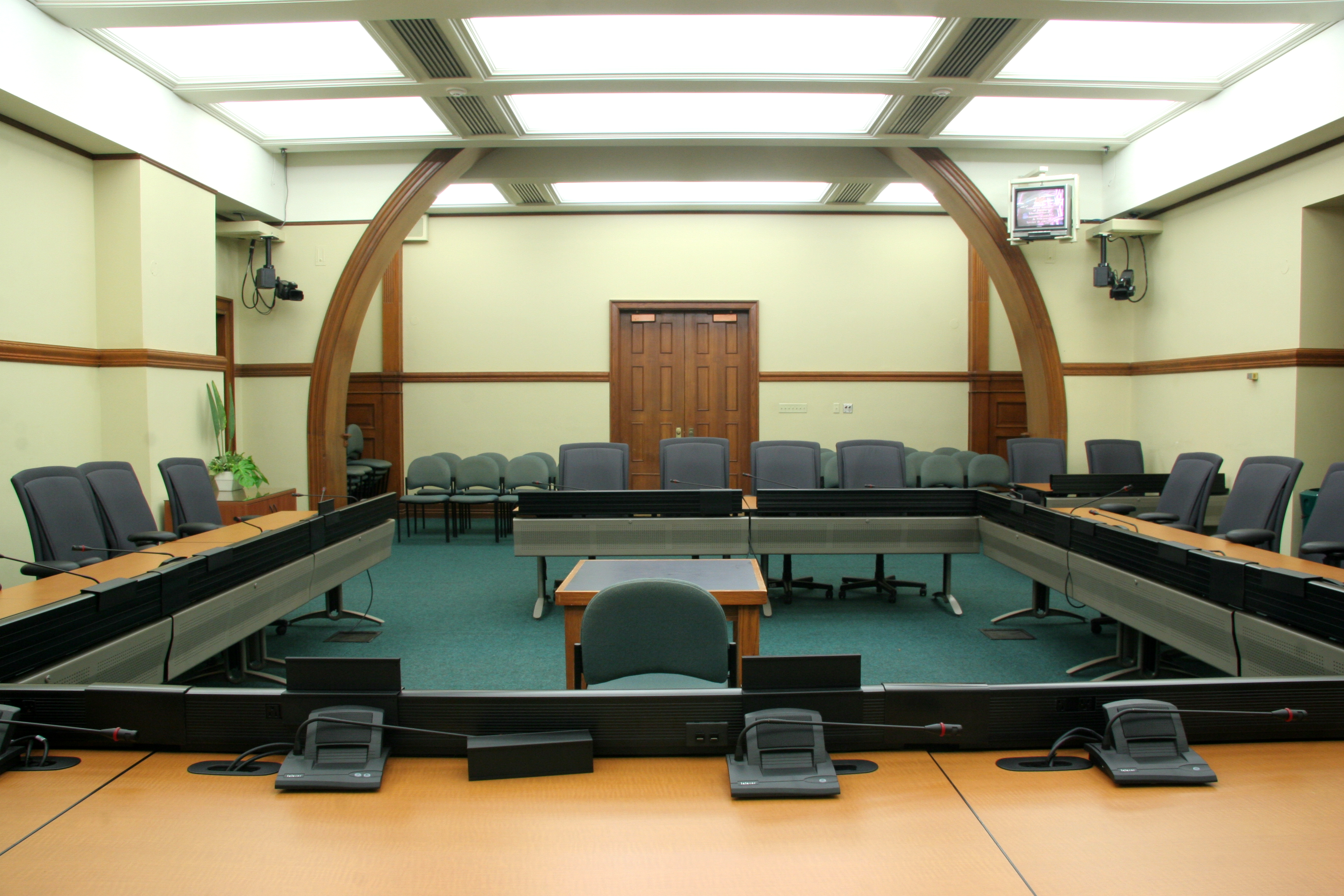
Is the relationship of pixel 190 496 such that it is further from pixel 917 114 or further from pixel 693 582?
pixel 917 114

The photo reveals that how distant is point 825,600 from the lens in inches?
200

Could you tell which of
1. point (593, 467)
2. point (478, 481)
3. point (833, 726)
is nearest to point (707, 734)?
point (833, 726)

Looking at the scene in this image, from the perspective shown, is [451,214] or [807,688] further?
[451,214]

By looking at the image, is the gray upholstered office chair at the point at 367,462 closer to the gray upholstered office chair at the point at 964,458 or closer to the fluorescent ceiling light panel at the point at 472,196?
the fluorescent ceiling light panel at the point at 472,196

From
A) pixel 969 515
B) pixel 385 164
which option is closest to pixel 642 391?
pixel 385 164

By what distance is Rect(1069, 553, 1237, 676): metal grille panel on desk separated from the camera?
2.49 meters

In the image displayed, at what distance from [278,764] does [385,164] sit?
6.30 meters

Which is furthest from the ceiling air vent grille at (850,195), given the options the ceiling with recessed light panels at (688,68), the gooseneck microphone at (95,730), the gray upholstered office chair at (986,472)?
the gooseneck microphone at (95,730)

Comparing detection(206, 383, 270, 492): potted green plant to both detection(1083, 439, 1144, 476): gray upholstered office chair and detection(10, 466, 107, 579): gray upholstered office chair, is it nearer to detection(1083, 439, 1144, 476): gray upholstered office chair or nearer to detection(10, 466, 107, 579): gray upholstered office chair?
detection(10, 466, 107, 579): gray upholstered office chair

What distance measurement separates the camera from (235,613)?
2852mm

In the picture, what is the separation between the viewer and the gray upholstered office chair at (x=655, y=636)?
2.23 metres

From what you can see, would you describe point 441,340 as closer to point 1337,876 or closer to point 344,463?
point 344,463

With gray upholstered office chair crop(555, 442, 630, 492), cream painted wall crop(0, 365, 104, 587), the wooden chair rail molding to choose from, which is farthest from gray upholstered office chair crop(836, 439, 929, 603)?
cream painted wall crop(0, 365, 104, 587)

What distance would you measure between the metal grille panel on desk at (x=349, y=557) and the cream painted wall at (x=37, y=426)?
2044mm
